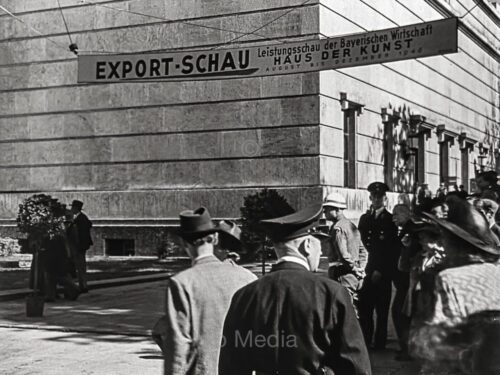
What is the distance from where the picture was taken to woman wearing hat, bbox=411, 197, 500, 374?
353 centimetres

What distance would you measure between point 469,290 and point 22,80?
23.1 meters

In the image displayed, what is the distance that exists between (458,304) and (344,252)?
5536 millimetres

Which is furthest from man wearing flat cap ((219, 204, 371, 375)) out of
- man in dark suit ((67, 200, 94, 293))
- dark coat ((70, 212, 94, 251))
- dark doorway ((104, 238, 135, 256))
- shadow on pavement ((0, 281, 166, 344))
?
dark doorway ((104, 238, 135, 256))

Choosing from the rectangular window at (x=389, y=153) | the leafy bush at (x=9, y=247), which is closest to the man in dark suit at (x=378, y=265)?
the rectangular window at (x=389, y=153)

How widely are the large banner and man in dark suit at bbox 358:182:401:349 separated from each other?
14.0 ft

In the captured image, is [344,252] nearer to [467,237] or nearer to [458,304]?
[467,237]

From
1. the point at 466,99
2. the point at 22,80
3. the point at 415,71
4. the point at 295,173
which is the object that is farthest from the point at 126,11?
the point at 466,99

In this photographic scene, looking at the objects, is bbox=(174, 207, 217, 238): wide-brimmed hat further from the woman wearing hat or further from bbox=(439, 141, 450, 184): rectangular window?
bbox=(439, 141, 450, 184): rectangular window

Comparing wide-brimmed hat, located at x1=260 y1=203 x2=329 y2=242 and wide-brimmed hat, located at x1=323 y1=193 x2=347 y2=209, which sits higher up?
wide-brimmed hat, located at x1=323 y1=193 x2=347 y2=209

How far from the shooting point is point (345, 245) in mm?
9078

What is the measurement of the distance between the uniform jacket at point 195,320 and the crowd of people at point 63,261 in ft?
31.4

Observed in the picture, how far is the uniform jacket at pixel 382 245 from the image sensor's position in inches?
382

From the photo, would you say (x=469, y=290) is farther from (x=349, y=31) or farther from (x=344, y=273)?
(x=349, y=31)

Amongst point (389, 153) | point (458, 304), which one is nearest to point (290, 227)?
point (458, 304)
